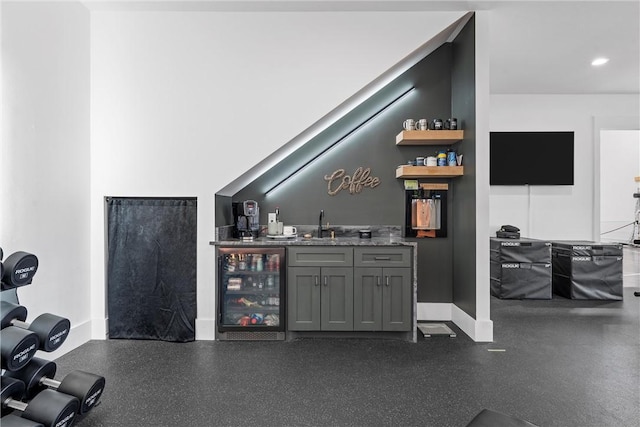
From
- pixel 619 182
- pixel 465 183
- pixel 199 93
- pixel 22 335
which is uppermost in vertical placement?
pixel 199 93

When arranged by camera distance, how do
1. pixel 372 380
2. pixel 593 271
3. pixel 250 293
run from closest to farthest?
1. pixel 372 380
2. pixel 250 293
3. pixel 593 271

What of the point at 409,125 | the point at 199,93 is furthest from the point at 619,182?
the point at 199,93

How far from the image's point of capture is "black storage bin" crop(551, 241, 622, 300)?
5090mm

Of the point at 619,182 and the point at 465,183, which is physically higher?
the point at 619,182

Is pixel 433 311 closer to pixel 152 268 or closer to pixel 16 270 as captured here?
pixel 152 268

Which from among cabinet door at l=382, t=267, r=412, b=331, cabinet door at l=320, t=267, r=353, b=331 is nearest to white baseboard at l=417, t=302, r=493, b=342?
cabinet door at l=382, t=267, r=412, b=331

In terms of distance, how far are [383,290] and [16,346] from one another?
2.77 meters

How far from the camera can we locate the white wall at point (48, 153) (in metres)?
2.82

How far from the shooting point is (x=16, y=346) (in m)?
1.95

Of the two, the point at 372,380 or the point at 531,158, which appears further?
the point at 531,158

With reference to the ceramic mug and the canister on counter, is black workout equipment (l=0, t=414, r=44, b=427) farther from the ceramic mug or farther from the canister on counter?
the canister on counter

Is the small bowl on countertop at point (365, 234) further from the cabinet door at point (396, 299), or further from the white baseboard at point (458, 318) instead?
the white baseboard at point (458, 318)

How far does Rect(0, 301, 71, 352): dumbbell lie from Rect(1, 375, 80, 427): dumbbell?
230 millimetres

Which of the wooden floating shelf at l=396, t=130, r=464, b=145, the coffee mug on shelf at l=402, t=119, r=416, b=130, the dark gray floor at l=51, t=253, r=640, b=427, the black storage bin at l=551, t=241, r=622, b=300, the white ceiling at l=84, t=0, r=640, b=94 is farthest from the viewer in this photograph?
the black storage bin at l=551, t=241, r=622, b=300
